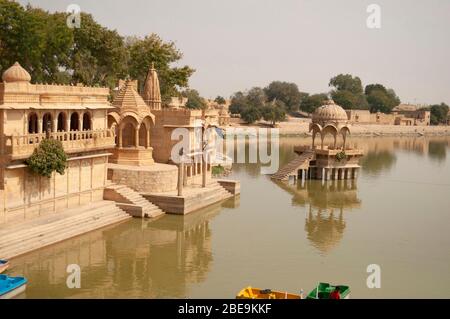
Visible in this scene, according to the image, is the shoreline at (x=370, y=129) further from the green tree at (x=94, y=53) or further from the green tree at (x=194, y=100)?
the green tree at (x=94, y=53)

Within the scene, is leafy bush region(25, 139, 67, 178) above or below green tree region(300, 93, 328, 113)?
below

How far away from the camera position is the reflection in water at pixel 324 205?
23.7 meters

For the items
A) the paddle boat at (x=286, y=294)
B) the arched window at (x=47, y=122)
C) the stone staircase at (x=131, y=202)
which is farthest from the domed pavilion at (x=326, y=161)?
the paddle boat at (x=286, y=294)

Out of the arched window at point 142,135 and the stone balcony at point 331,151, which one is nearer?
the arched window at point 142,135

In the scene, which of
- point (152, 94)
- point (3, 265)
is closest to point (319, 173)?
point (152, 94)

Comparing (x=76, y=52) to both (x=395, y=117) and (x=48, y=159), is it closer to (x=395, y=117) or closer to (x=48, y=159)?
(x=48, y=159)

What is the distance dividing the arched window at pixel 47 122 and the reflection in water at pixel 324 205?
1102 centimetres

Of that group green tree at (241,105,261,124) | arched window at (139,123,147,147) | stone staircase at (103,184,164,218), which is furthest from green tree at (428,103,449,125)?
stone staircase at (103,184,164,218)

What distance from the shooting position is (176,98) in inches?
2005

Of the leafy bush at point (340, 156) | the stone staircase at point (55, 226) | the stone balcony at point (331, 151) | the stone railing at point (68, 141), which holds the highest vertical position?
the stone railing at point (68, 141)

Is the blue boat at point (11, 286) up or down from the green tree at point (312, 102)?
down

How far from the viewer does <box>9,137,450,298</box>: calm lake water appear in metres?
17.1

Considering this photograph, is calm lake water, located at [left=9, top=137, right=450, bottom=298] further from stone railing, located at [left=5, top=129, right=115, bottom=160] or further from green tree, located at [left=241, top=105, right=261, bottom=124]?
green tree, located at [left=241, top=105, right=261, bottom=124]

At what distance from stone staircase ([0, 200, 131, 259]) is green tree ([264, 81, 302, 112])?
93647mm
